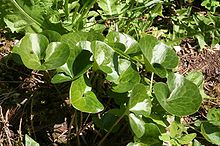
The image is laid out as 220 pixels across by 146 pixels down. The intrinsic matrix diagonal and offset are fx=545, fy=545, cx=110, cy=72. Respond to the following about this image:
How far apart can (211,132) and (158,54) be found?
37 cm

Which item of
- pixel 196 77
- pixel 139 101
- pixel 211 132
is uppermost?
pixel 139 101

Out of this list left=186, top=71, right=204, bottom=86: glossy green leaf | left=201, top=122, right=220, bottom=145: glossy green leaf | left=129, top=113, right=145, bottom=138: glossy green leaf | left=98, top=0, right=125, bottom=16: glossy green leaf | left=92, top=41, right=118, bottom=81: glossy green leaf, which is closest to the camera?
left=129, top=113, right=145, bottom=138: glossy green leaf

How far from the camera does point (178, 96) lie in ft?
6.65

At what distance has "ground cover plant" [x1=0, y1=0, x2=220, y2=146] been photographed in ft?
6.50

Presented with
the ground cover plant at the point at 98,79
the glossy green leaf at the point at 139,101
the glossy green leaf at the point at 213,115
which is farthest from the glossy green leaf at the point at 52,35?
the glossy green leaf at the point at 213,115

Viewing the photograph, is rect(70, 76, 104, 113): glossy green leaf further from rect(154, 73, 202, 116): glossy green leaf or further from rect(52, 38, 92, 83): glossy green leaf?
rect(154, 73, 202, 116): glossy green leaf

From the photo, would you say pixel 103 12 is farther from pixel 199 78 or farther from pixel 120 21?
pixel 199 78

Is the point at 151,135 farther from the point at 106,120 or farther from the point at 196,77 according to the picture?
the point at 196,77

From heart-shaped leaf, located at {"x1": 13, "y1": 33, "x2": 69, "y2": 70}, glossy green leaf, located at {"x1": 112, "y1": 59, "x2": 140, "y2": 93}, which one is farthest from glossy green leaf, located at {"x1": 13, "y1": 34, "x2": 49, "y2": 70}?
glossy green leaf, located at {"x1": 112, "y1": 59, "x2": 140, "y2": 93}

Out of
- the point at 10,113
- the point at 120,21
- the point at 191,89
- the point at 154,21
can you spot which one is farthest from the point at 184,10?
the point at 10,113

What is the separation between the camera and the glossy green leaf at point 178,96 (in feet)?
6.43

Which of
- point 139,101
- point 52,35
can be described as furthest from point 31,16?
point 139,101

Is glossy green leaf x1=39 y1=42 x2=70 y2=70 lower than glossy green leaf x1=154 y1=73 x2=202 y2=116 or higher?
higher

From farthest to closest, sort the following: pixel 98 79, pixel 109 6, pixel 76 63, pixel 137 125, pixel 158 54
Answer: pixel 109 6 → pixel 98 79 → pixel 158 54 → pixel 76 63 → pixel 137 125
